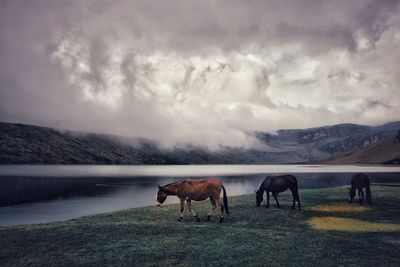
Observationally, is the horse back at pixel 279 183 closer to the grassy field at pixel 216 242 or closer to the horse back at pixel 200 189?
the grassy field at pixel 216 242

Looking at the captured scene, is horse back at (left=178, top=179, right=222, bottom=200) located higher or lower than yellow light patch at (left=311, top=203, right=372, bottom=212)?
higher

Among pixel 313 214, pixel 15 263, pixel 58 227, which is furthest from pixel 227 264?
pixel 313 214

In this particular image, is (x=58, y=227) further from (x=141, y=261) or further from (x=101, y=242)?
(x=141, y=261)

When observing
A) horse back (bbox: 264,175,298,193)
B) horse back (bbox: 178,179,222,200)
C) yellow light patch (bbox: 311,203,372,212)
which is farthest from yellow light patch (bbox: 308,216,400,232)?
horse back (bbox: 178,179,222,200)

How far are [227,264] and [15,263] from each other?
9.71 meters

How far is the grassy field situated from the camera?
1584 centimetres

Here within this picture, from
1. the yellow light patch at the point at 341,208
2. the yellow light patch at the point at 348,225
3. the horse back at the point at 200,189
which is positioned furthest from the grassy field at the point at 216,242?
the yellow light patch at the point at 341,208

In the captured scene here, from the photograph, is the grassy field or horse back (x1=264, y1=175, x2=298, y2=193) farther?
horse back (x1=264, y1=175, x2=298, y2=193)

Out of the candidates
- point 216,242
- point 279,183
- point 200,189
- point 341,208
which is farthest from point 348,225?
point 216,242

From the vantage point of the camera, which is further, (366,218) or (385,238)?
(366,218)

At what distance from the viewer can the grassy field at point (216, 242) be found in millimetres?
15836

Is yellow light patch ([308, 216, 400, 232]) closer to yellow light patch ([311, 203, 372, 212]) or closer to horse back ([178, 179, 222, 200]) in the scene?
yellow light patch ([311, 203, 372, 212])

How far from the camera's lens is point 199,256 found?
53.2 ft

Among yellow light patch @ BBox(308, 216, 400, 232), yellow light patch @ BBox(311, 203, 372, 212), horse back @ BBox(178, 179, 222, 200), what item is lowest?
yellow light patch @ BBox(308, 216, 400, 232)
